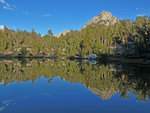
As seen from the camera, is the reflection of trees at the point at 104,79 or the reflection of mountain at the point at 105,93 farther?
the reflection of trees at the point at 104,79

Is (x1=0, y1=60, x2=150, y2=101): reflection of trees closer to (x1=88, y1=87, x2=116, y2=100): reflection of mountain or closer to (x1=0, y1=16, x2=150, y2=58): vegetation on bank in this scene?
(x1=88, y1=87, x2=116, y2=100): reflection of mountain

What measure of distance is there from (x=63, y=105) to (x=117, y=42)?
9452 centimetres

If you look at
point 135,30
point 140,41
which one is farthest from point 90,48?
point 140,41

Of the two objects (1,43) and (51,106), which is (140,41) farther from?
(1,43)

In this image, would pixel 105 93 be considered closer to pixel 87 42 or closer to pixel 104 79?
pixel 104 79

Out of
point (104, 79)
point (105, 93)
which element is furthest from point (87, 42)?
point (105, 93)

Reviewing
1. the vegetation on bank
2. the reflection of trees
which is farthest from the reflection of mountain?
the vegetation on bank

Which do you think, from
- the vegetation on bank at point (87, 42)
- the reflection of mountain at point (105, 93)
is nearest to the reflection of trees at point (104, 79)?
the reflection of mountain at point (105, 93)

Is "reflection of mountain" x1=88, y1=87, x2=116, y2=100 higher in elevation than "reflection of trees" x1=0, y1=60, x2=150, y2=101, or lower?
lower

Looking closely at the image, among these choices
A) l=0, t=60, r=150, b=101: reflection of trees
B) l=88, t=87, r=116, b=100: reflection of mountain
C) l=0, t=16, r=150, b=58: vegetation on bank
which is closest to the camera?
l=88, t=87, r=116, b=100: reflection of mountain

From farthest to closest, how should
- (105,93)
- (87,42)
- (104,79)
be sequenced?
(87,42) < (104,79) < (105,93)

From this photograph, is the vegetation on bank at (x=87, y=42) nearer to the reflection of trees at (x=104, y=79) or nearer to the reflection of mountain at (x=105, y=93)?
the reflection of trees at (x=104, y=79)

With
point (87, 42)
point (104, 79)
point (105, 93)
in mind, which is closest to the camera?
point (105, 93)

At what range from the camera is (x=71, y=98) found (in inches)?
493
